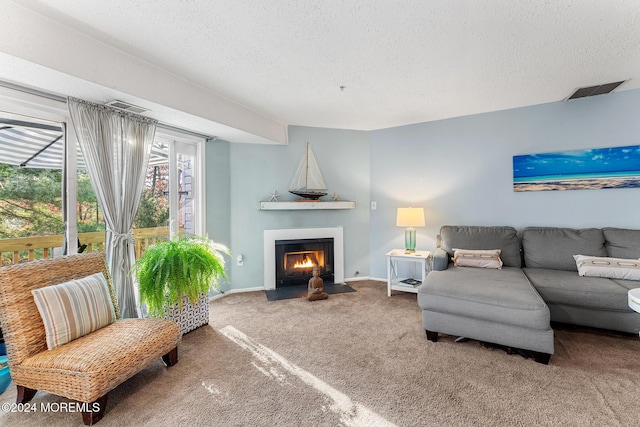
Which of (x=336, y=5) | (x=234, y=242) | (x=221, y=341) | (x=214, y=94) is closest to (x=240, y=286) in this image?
(x=234, y=242)

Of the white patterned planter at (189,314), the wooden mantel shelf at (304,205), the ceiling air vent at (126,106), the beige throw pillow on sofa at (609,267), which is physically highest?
the ceiling air vent at (126,106)

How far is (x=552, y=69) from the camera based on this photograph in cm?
248

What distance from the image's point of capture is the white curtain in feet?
7.68

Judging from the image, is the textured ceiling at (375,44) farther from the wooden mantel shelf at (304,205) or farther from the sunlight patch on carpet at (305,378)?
the sunlight patch on carpet at (305,378)

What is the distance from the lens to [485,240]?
330 centimetres

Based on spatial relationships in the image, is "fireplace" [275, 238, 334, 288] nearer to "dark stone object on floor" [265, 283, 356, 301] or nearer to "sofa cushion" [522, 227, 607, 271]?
"dark stone object on floor" [265, 283, 356, 301]

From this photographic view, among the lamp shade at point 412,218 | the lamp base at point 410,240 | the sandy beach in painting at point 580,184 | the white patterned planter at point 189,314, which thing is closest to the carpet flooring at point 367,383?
the white patterned planter at point 189,314

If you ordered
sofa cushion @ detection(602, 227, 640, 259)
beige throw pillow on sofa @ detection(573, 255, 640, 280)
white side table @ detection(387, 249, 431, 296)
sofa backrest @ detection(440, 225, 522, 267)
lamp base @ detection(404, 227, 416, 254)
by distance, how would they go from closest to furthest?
beige throw pillow on sofa @ detection(573, 255, 640, 280), sofa cushion @ detection(602, 227, 640, 259), sofa backrest @ detection(440, 225, 522, 267), white side table @ detection(387, 249, 431, 296), lamp base @ detection(404, 227, 416, 254)

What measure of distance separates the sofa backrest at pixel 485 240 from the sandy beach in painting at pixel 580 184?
0.58m

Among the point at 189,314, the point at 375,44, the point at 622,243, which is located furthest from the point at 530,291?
the point at 189,314

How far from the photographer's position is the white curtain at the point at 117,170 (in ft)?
7.68

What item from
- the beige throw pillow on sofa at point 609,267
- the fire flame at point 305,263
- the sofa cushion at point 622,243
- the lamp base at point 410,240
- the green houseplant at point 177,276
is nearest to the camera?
the green houseplant at point 177,276

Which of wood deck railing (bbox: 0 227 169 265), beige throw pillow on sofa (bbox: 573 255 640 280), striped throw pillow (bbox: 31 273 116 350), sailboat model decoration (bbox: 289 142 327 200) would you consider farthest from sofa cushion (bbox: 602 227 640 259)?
wood deck railing (bbox: 0 227 169 265)

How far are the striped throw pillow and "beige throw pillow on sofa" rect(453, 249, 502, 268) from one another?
332 centimetres
